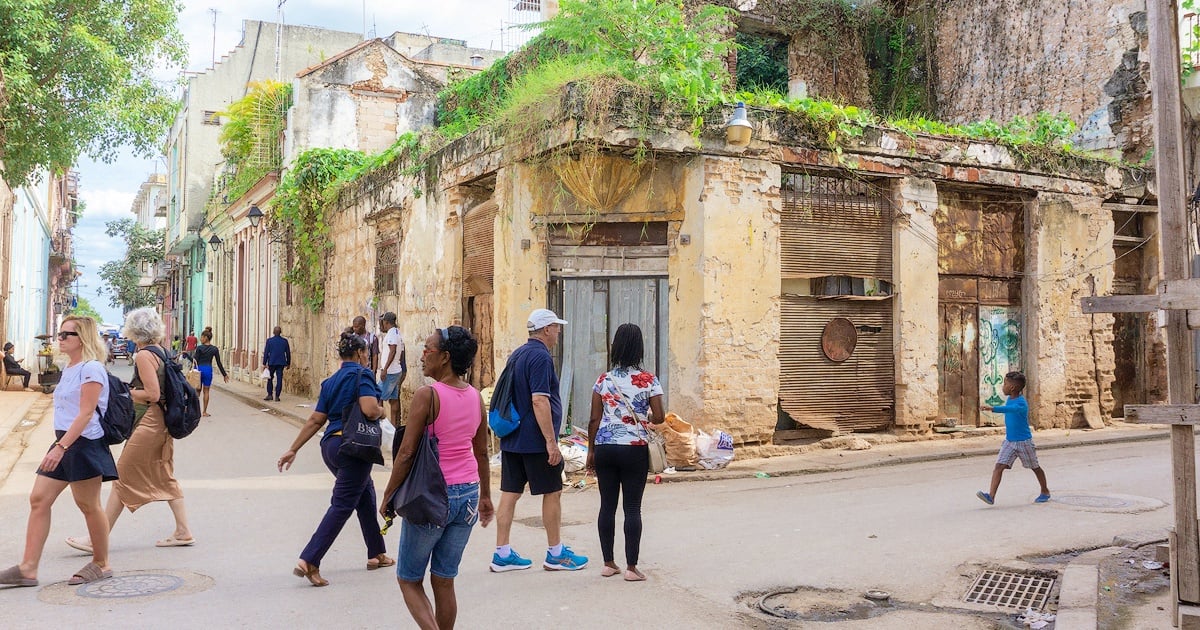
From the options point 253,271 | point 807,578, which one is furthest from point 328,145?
point 807,578

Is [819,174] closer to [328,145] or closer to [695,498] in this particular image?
[695,498]

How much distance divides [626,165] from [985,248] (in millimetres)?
5830

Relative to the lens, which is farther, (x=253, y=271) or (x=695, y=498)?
(x=253, y=271)

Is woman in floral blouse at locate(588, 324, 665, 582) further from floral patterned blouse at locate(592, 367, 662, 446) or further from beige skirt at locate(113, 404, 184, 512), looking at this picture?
beige skirt at locate(113, 404, 184, 512)

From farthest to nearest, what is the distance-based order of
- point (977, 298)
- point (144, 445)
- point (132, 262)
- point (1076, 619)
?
1. point (132, 262)
2. point (977, 298)
3. point (144, 445)
4. point (1076, 619)

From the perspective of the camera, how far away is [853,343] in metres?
12.2

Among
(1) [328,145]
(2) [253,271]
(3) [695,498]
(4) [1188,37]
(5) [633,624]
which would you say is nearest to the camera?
(5) [633,624]

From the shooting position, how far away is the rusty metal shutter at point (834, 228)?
11.8 metres

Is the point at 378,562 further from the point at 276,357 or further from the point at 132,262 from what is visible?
the point at 132,262

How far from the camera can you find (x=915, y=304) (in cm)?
1247

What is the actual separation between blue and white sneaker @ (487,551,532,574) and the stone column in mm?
7841

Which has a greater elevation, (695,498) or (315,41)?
(315,41)

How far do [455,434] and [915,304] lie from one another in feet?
31.6

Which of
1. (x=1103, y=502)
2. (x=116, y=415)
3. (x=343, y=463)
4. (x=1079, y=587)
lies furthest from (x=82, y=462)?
(x=1103, y=502)
